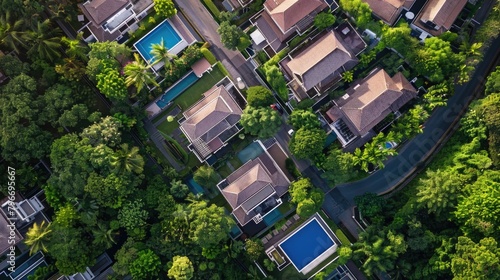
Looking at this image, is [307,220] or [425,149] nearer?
[307,220]

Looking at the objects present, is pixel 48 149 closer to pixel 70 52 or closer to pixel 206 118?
pixel 70 52

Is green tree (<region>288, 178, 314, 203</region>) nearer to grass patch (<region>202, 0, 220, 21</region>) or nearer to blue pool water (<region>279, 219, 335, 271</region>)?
blue pool water (<region>279, 219, 335, 271</region>)

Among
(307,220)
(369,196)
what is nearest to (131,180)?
(307,220)

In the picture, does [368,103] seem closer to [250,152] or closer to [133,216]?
[250,152]

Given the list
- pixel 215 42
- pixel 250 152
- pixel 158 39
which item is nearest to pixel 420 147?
pixel 250 152

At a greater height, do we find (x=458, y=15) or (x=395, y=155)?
(x=458, y=15)

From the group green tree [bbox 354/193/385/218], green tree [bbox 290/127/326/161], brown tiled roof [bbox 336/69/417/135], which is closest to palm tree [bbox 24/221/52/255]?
green tree [bbox 290/127/326/161]

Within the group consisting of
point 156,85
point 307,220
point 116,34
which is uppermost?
point 116,34
